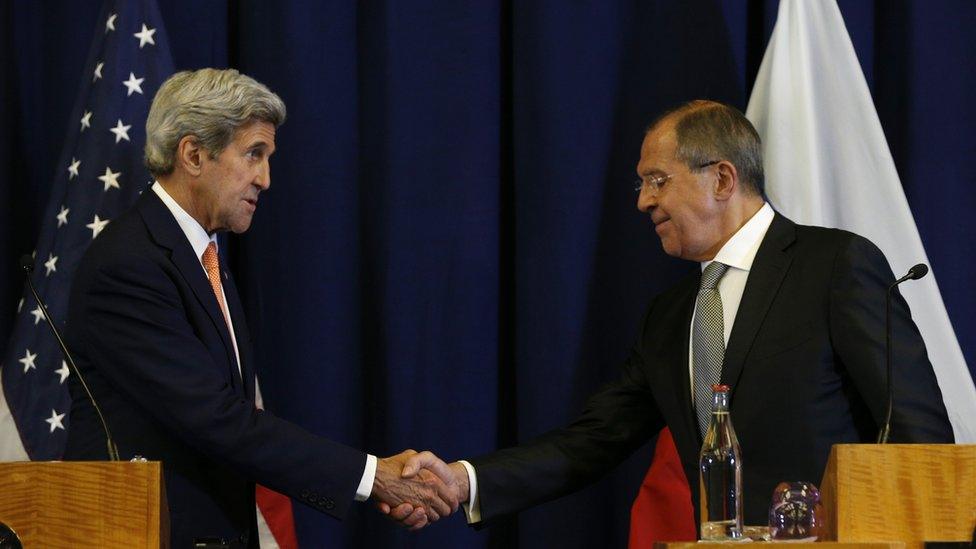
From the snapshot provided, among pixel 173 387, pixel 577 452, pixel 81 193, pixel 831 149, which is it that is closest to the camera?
pixel 173 387

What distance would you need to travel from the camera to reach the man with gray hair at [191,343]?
306 centimetres

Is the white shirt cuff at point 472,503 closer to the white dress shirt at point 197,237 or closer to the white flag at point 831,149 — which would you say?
the white dress shirt at point 197,237

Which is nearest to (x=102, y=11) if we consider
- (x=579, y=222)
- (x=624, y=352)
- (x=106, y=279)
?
(x=106, y=279)

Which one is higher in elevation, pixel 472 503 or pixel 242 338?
pixel 242 338

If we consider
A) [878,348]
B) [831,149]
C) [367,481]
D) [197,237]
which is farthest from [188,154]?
[831,149]

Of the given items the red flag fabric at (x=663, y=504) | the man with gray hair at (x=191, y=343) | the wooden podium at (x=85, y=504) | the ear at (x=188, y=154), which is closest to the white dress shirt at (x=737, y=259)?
the red flag fabric at (x=663, y=504)

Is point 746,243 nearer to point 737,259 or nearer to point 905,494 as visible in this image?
point 737,259

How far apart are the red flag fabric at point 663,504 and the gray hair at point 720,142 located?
2.92 ft

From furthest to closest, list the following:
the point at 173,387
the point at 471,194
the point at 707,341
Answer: the point at 471,194, the point at 707,341, the point at 173,387

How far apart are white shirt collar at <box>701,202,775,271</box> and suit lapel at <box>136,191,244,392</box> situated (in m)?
1.29

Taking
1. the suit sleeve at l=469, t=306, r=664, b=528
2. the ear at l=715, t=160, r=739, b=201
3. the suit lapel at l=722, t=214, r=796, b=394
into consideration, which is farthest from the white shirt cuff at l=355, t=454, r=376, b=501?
the ear at l=715, t=160, r=739, b=201

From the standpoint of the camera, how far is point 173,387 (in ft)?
10.0

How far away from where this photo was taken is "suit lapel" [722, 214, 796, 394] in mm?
3279

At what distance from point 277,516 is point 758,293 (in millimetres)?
1655
